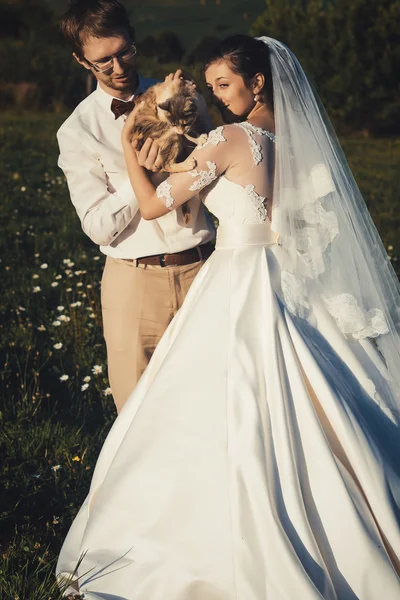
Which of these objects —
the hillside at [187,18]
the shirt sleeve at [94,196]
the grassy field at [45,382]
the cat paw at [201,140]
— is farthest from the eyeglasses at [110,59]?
the hillside at [187,18]

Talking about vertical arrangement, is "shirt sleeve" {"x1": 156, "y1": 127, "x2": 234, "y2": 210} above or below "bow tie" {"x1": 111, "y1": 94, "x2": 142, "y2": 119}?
below

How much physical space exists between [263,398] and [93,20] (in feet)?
7.08

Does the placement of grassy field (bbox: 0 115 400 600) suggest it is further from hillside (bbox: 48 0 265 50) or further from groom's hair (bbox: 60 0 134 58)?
hillside (bbox: 48 0 265 50)

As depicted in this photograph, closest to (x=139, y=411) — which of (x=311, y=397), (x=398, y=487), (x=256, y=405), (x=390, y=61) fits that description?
(x=256, y=405)

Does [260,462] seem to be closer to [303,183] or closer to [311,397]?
[311,397]

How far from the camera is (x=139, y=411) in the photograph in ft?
12.1

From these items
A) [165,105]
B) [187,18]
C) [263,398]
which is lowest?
[263,398]

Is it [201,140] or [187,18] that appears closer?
[201,140]

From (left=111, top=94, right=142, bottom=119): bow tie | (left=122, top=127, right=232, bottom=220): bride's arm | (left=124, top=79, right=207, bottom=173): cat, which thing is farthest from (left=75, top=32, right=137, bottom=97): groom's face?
(left=122, top=127, right=232, bottom=220): bride's arm

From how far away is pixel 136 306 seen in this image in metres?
4.27

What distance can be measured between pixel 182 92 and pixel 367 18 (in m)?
23.7

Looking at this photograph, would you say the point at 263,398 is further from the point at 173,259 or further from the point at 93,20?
the point at 93,20

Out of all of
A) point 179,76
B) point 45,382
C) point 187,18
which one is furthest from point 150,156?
point 187,18

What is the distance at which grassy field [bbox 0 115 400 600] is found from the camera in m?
4.06
